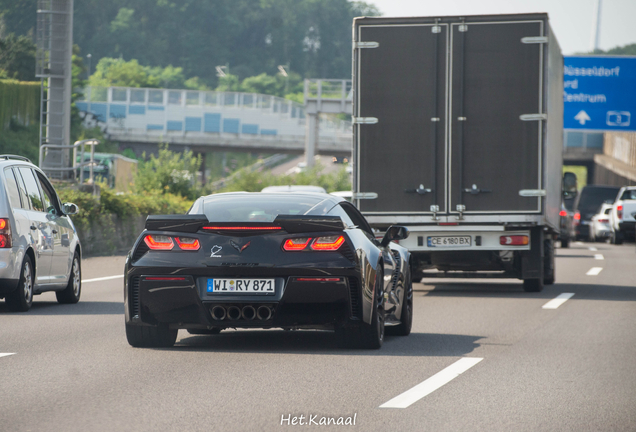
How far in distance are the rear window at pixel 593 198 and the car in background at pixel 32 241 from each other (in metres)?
34.6

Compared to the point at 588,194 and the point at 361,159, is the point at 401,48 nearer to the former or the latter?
the point at 361,159

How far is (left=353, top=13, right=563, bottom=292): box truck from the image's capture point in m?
14.6

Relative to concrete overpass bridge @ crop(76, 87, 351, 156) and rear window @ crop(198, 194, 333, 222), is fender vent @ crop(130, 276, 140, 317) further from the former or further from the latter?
concrete overpass bridge @ crop(76, 87, 351, 156)

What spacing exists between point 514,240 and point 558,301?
1249 mm

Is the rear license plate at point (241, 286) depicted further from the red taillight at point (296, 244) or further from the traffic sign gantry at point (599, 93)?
the traffic sign gantry at point (599, 93)

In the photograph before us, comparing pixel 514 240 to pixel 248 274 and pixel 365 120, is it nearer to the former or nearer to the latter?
pixel 365 120

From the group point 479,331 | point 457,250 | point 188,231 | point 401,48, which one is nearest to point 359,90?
point 401,48

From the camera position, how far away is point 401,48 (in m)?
14.8

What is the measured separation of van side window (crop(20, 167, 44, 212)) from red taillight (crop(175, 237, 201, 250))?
447cm

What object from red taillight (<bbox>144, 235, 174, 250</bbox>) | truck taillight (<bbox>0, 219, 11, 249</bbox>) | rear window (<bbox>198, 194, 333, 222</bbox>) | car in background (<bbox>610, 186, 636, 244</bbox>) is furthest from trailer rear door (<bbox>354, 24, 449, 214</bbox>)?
car in background (<bbox>610, 186, 636, 244</bbox>)

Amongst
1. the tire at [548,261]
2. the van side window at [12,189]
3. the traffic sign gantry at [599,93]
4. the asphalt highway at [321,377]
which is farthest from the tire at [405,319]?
the traffic sign gantry at [599,93]

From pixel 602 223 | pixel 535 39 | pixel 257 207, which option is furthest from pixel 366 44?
pixel 602 223

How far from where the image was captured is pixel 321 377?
7.22m

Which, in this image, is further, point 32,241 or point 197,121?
point 197,121
